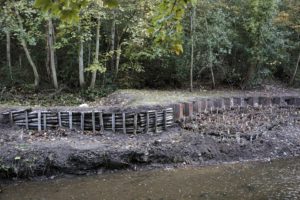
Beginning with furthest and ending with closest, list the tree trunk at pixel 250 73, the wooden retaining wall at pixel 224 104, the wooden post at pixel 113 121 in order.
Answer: the tree trunk at pixel 250 73 → the wooden retaining wall at pixel 224 104 → the wooden post at pixel 113 121

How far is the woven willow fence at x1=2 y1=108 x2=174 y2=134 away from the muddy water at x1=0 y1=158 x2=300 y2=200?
1.99 m

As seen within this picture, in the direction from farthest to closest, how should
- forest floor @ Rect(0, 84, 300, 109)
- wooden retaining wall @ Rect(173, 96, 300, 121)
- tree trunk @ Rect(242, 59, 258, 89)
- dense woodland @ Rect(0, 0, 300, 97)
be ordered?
tree trunk @ Rect(242, 59, 258, 89), dense woodland @ Rect(0, 0, 300, 97), forest floor @ Rect(0, 84, 300, 109), wooden retaining wall @ Rect(173, 96, 300, 121)

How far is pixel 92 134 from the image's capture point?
33.8 feet

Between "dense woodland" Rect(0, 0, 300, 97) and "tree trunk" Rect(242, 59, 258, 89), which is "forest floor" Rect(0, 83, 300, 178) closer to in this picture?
"dense woodland" Rect(0, 0, 300, 97)

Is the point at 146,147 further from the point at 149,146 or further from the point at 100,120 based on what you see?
the point at 100,120

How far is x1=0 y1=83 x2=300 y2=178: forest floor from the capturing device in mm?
8695

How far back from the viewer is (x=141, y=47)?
15.8 meters

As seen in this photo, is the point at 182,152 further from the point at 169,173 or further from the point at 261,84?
the point at 261,84

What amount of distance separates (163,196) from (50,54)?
10407 millimetres

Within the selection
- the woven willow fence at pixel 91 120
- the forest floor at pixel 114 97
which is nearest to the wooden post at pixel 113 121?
the woven willow fence at pixel 91 120

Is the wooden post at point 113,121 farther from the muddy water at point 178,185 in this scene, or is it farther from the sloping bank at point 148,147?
the muddy water at point 178,185

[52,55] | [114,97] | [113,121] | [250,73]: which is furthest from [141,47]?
[113,121]

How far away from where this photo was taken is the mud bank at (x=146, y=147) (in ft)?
28.5

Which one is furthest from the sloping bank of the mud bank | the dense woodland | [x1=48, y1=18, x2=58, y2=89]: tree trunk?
[x1=48, y1=18, x2=58, y2=89]: tree trunk
